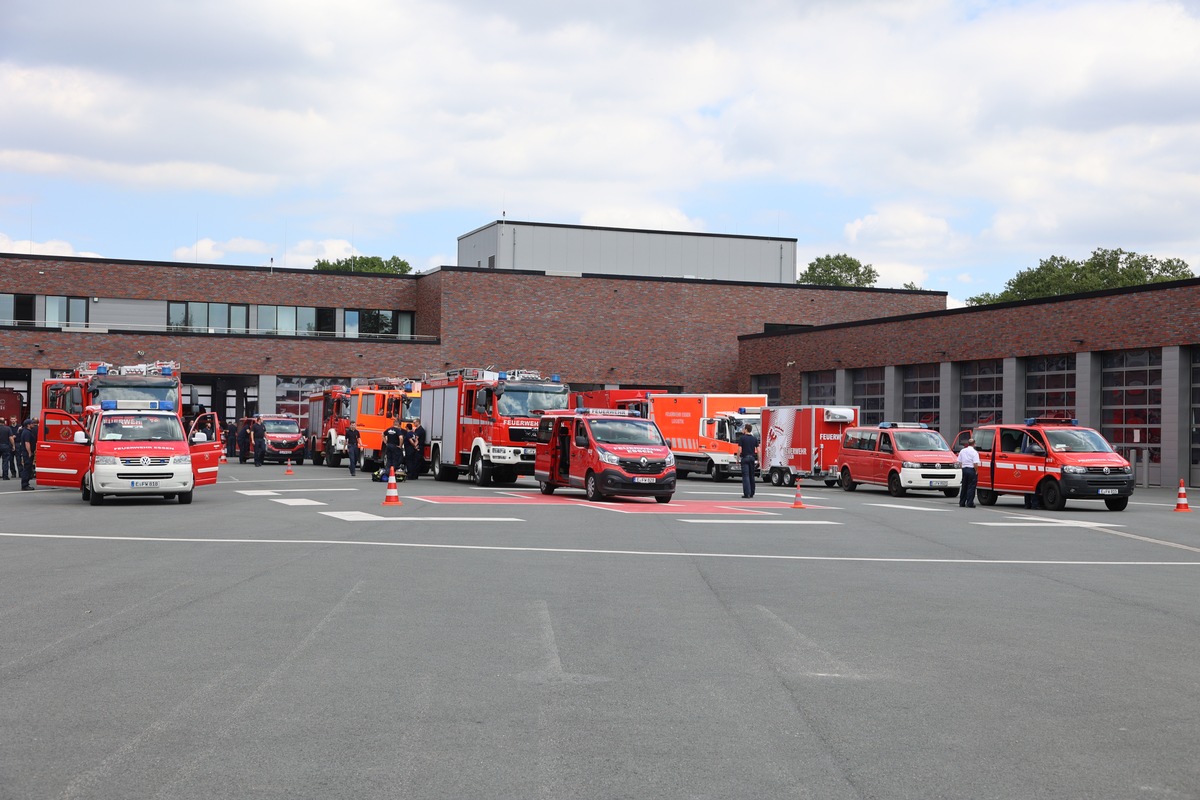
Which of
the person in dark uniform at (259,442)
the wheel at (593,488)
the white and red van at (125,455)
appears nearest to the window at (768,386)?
the person in dark uniform at (259,442)

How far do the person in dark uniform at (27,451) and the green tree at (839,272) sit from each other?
89505 millimetres

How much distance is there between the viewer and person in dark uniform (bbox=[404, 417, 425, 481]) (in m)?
38.4

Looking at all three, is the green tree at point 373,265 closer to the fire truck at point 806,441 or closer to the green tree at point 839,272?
the green tree at point 839,272

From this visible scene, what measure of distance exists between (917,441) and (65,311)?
4514 centimetres

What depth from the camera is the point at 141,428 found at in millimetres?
26094

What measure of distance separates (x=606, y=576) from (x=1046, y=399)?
120ft

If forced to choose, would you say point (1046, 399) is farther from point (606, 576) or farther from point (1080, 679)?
point (1080, 679)

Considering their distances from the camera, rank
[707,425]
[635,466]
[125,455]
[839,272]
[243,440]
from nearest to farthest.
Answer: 1. [125,455]
2. [635,466]
3. [707,425]
4. [243,440]
5. [839,272]

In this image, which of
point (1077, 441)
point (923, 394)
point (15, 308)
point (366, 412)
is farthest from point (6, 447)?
point (923, 394)

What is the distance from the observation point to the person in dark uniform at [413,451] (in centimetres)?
3844

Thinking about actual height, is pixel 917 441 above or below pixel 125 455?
above

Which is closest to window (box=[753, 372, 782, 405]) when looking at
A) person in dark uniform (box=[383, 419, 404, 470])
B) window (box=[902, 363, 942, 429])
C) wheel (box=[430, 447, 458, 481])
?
window (box=[902, 363, 942, 429])

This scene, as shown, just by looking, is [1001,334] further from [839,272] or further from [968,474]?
[839,272]

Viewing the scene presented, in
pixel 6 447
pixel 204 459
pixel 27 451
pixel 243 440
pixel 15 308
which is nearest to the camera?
pixel 204 459
